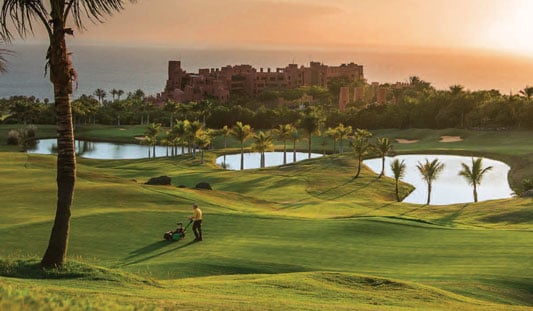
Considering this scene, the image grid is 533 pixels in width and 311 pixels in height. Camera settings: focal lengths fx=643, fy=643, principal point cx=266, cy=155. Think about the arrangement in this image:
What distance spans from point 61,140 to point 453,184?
6023 centimetres

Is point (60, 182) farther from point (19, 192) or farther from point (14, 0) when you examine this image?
point (19, 192)

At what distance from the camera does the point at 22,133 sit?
125125 millimetres

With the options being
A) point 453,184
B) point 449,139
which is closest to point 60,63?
point 453,184

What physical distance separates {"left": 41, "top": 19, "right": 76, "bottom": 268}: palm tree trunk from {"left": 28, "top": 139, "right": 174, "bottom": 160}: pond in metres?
93.8

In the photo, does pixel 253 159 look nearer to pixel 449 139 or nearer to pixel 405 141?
pixel 405 141

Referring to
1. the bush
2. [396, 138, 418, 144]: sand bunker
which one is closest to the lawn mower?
[396, 138, 418, 144]: sand bunker

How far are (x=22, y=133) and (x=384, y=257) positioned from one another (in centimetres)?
11510

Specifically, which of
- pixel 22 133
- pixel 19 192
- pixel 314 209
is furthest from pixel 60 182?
pixel 22 133

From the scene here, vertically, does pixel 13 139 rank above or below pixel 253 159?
above

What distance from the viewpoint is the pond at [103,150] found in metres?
114

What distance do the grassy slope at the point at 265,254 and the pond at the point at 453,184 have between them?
23952 millimetres

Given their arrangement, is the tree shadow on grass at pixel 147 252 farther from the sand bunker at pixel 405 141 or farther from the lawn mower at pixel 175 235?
the sand bunker at pixel 405 141

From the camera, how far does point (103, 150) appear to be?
122500 millimetres

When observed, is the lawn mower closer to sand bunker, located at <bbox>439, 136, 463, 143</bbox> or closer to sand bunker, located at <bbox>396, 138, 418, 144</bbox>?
sand bunker, located at <bbox>439, 136, 463, 143</bbox>
